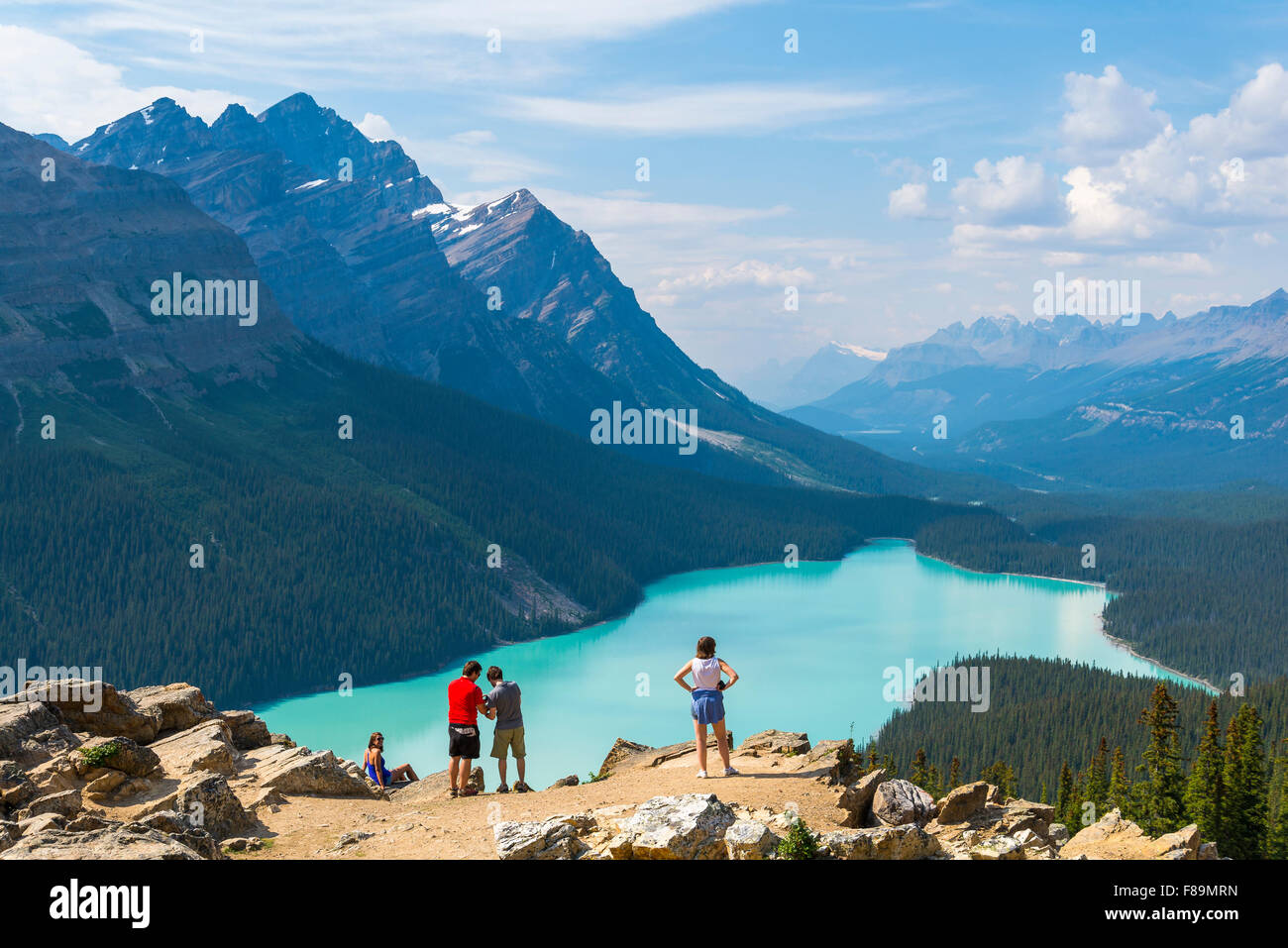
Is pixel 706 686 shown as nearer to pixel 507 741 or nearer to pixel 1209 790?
pixel 507 741

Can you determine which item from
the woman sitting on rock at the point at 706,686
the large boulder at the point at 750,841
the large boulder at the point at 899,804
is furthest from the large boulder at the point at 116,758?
the large boulder at the point at 899,804

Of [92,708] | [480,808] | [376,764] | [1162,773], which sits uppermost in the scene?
[92,708]

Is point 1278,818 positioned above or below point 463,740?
below

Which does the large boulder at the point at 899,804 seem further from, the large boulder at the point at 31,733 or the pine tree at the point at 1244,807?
the pine tree at the point at 1244,807

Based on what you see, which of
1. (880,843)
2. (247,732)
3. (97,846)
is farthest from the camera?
(247,732)

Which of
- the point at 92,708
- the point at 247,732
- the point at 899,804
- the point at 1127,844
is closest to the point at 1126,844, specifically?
the point at 1127,844

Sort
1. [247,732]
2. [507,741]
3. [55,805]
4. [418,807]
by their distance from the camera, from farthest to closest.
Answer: [247,732], [507,741], [418,807], [55,805]

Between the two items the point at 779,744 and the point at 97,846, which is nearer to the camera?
the point at 97,846

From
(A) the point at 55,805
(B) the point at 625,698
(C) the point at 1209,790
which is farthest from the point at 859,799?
(B) the point at 625,698
